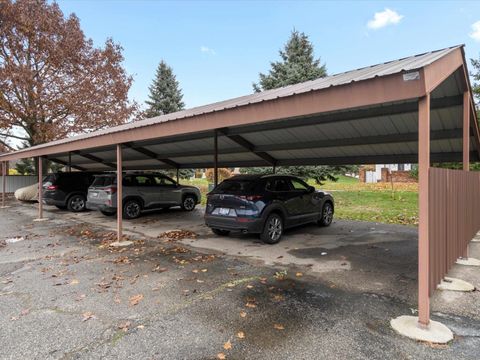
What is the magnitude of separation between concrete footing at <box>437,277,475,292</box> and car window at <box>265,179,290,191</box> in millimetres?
3816

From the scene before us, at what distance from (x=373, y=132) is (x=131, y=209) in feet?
27.5

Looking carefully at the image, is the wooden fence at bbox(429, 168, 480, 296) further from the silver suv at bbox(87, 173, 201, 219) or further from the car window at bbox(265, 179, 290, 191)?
the silver suv at bbox(87, 173, 201, 219)

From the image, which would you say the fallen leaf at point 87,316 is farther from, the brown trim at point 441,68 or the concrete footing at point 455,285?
the concrete footing at point 455,285

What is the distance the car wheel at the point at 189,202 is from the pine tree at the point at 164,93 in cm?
1582

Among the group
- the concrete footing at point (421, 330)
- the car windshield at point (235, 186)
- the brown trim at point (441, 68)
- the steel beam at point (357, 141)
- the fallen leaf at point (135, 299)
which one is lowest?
the fallen leaf at point (135, 299)

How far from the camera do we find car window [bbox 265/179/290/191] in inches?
294

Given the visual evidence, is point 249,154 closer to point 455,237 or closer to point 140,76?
point 455,237

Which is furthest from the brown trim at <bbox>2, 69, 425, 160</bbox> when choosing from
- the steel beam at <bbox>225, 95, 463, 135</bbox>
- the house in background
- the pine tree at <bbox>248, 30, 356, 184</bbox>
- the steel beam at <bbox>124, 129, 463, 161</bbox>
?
the house in background

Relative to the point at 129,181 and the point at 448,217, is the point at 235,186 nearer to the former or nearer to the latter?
the point at 448,217

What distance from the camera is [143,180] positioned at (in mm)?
11773

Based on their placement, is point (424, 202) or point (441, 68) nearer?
point (424, 202)

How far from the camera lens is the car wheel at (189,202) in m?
13.2

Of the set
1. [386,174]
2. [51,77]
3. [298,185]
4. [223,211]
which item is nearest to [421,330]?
[223,211]

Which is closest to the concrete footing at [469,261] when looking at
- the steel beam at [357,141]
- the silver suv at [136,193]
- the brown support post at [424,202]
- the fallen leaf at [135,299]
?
the steel beam at [357,141]
